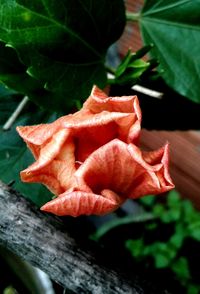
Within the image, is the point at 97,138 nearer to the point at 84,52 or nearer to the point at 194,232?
the point at 84,52

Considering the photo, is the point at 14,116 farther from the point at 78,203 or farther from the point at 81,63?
the point at 78,203

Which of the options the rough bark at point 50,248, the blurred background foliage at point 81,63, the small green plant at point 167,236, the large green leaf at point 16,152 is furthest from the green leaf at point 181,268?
the rough bark at point 50,248

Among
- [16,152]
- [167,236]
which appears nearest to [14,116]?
[16,152]

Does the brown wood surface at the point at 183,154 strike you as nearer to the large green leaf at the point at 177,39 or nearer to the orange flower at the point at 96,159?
the large green leaf at the point at 177,39

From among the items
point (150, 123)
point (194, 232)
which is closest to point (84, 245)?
point (150, 123)

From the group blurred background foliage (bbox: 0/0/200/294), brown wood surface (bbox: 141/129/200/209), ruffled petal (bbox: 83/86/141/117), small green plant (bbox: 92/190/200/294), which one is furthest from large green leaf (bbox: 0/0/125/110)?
small green plant (bbox: 92/190/200/294)
